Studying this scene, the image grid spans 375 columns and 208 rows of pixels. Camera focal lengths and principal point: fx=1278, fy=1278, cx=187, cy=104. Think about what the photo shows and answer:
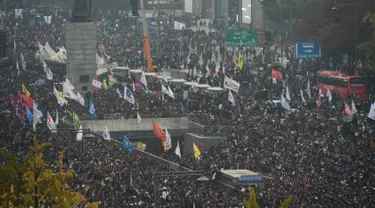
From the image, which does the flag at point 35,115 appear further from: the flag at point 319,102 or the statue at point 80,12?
the statue at point 80,12

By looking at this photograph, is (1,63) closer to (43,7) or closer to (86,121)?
(86,121)

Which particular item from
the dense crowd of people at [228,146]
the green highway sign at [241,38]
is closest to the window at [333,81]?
the dense crowd of people at [228,146]

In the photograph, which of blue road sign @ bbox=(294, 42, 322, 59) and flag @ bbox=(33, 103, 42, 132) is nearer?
flag @ bbox=(33, 103, 42, 132)

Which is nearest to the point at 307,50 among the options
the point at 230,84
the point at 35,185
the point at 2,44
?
the point at 230,84

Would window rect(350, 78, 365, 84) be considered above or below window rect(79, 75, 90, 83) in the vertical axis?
below

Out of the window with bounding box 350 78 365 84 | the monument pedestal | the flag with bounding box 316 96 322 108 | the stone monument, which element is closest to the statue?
the stone monument

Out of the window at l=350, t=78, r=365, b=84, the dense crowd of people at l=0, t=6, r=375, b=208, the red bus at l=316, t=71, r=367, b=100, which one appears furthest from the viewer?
the window at l=350, t=78, r=365, b=84

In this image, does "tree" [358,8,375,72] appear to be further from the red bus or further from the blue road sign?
the red bus

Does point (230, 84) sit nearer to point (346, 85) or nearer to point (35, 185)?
point (346, 85)
